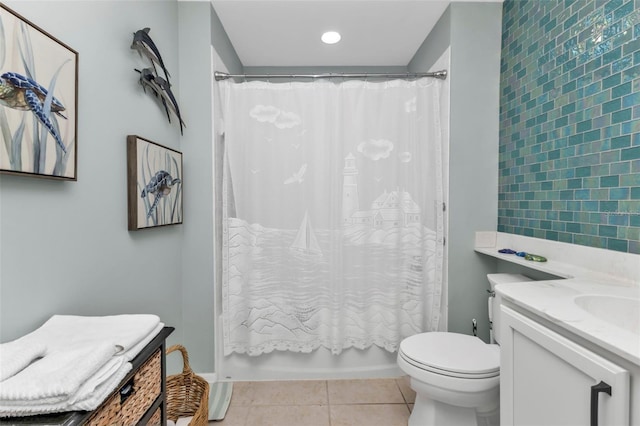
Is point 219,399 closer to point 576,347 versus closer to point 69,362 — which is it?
point 69,362

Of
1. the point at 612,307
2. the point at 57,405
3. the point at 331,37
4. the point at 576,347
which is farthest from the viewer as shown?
the point at 331,37

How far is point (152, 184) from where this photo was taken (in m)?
1.56

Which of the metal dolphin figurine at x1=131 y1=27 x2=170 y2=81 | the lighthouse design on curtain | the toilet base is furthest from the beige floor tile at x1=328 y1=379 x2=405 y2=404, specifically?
the metal dolphin figurine at x1=131 y1=27 x2=170 y2=81

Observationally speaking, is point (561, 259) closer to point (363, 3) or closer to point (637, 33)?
point (637, 33)

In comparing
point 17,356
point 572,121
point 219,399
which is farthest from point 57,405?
point 572,121

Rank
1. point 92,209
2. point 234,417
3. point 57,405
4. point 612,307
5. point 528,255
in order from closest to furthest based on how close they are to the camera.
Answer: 1. point 57,405
2. point 612,307
3. point 92,209
4. point 528,255
5. point 234,417

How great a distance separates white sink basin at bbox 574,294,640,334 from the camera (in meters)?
0.99

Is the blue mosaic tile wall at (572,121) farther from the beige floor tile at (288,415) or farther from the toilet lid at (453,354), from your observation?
the beige floor tile at (288,415)

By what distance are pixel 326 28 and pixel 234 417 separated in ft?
8.49

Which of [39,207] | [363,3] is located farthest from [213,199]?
[363,3]

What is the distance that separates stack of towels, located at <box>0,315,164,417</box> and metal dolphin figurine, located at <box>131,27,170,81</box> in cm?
121

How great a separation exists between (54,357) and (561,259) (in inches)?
76.6

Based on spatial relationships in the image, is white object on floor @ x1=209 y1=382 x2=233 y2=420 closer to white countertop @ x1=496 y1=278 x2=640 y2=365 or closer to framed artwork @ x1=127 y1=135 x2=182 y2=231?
framed artwork @ x1=127 y1=135 x2=182 y2=231

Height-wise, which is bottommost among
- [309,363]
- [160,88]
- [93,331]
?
[309,363]
